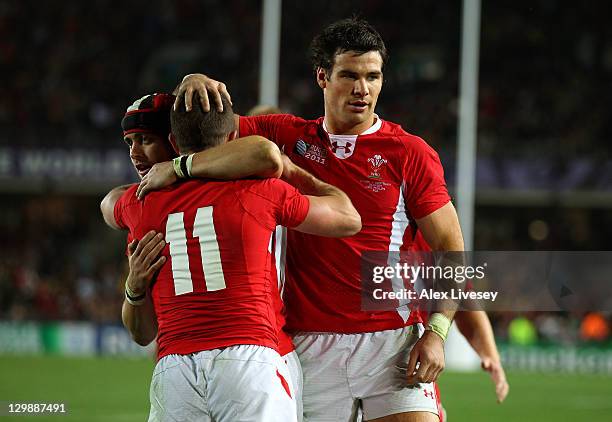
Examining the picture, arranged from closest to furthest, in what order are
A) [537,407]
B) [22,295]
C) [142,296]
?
[142,296] → [537,407] → [22,295]

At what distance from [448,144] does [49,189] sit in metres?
8.48

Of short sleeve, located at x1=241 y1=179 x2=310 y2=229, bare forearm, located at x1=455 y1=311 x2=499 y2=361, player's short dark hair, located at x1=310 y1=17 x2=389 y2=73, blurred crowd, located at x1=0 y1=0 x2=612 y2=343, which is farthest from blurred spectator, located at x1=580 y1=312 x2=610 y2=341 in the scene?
short sleeve, located at x1=241 y1=179 x2=310 y2=229

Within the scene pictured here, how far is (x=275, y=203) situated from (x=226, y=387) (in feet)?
2.08

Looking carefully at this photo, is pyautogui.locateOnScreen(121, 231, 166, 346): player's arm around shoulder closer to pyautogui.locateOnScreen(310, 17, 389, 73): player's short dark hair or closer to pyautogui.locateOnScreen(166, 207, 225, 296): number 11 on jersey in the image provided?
pyautogui.locateOnScreen(166, 207, 225, 296): number 11 on jersey

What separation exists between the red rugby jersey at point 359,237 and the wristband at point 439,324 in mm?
206

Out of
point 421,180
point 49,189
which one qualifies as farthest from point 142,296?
point 49,189

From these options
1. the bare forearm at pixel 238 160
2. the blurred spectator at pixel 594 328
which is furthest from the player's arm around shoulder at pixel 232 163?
the blurred spectator at pixel 594 328

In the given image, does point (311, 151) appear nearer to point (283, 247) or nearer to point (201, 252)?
point (283, 247)

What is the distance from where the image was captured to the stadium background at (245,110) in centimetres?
1985

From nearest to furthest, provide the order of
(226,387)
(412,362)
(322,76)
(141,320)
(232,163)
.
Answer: (226,387), (232,163), (141,320), (412,362), (322,76)

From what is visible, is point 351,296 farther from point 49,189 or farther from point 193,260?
point 49,189

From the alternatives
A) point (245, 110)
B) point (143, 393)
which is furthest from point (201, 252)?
point (245, 110)

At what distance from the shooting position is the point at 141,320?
13.0 feet

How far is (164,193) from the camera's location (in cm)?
363
